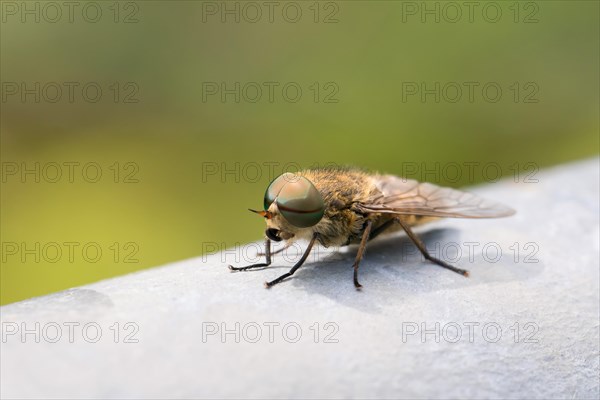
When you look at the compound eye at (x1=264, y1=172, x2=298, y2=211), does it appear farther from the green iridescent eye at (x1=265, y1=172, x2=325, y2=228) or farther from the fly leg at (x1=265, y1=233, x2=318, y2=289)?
the fly leg at (x1=265, y1=233, x2=318, y2=289)

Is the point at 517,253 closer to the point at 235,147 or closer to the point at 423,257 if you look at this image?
the point at 423,257

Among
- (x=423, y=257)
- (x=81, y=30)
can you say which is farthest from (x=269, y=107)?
(x=423, y=257)

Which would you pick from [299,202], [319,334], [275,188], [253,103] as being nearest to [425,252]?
[299,202]

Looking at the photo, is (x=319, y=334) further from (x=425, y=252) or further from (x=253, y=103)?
(x=253, y=103)

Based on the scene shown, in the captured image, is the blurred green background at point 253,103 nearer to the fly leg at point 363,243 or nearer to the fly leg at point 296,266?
the fly leg at point 363,243

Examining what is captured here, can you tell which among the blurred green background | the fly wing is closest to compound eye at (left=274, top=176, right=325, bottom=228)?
the fly wing

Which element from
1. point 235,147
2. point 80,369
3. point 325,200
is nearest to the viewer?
point 80,369

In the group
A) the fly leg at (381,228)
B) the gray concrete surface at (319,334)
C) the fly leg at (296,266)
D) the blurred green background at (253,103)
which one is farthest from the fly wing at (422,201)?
the blurred green background at (253,103)
